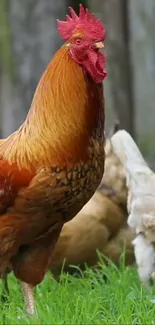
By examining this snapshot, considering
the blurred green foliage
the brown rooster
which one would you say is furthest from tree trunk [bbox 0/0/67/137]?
the brown rooster

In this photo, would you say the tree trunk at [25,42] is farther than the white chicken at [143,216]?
Yes

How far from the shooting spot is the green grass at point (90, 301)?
4.79 metres

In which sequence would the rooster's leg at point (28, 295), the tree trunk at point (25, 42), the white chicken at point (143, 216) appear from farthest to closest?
the tree trunk at point (25, 42) → the white chicken at point (143, 216) → the rooster's leg at point (28, 295)

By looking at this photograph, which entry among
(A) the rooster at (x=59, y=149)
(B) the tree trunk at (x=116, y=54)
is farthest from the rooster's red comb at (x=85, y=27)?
(B) the tree trunk at (x=116, y=54)

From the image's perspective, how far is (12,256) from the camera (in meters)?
5.03

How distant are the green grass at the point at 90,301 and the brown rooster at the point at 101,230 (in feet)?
0.40

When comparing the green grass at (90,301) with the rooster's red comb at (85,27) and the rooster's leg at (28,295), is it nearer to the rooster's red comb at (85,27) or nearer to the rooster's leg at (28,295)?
the rooster's leg at (28,295)

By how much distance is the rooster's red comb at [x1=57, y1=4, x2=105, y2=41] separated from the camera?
487 cm

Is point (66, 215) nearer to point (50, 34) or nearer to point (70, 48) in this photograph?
point (70, 48)

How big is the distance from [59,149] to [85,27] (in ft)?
1.83

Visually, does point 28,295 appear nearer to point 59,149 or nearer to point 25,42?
point 59,149

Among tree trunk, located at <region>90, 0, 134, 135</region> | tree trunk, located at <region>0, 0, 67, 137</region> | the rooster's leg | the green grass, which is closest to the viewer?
the green grass

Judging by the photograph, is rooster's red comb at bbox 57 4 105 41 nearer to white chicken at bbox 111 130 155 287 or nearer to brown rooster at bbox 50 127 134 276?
white chicken at bbox 111 130 155 287

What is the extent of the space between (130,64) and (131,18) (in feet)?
1.09
